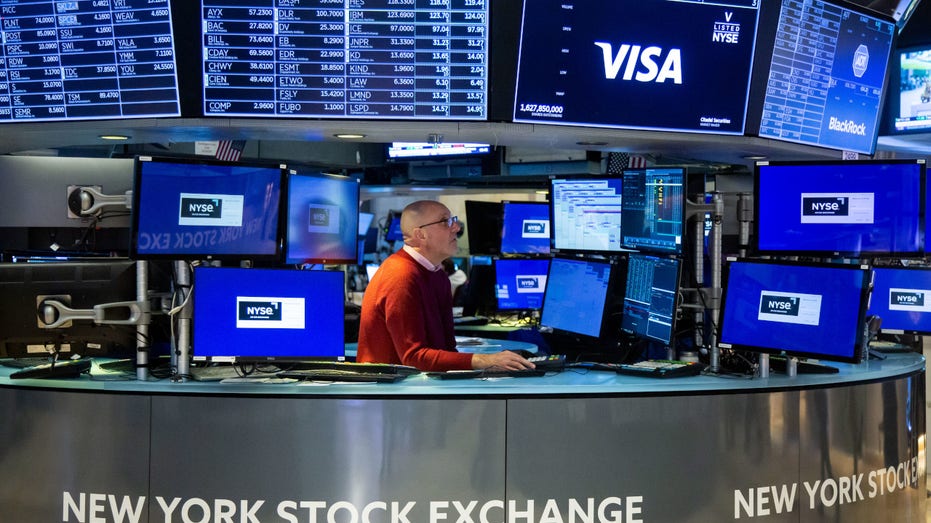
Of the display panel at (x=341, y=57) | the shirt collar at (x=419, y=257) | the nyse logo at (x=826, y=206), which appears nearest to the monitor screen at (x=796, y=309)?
the nyse logo at (x=826, y=206)

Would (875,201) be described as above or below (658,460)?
above

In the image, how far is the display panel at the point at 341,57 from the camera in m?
4.11

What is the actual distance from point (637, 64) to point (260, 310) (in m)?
2.04

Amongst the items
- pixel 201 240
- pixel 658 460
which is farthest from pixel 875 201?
pixel 201 240

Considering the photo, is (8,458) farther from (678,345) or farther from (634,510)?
(678,345)

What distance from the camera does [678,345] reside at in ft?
13.7

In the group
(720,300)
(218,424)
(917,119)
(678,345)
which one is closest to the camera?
(218,424)

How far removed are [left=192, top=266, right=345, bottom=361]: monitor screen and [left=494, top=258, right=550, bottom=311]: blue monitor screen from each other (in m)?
3.79

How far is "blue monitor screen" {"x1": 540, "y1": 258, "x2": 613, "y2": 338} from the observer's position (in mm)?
4547

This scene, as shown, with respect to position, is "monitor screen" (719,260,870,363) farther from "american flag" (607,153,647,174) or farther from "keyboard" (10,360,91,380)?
"american flag" (607,153,647,174)

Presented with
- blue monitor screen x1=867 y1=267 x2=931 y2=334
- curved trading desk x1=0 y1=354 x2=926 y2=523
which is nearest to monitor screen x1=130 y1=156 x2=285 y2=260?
curved trading desk x1=0 y1=354 x2=926 y2=523

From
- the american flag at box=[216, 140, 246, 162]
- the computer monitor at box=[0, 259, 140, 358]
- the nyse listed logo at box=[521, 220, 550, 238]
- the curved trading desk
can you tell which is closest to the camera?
the curved trading desk

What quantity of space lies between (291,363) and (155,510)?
683mm

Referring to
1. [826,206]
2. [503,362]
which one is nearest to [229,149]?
[503,362]
